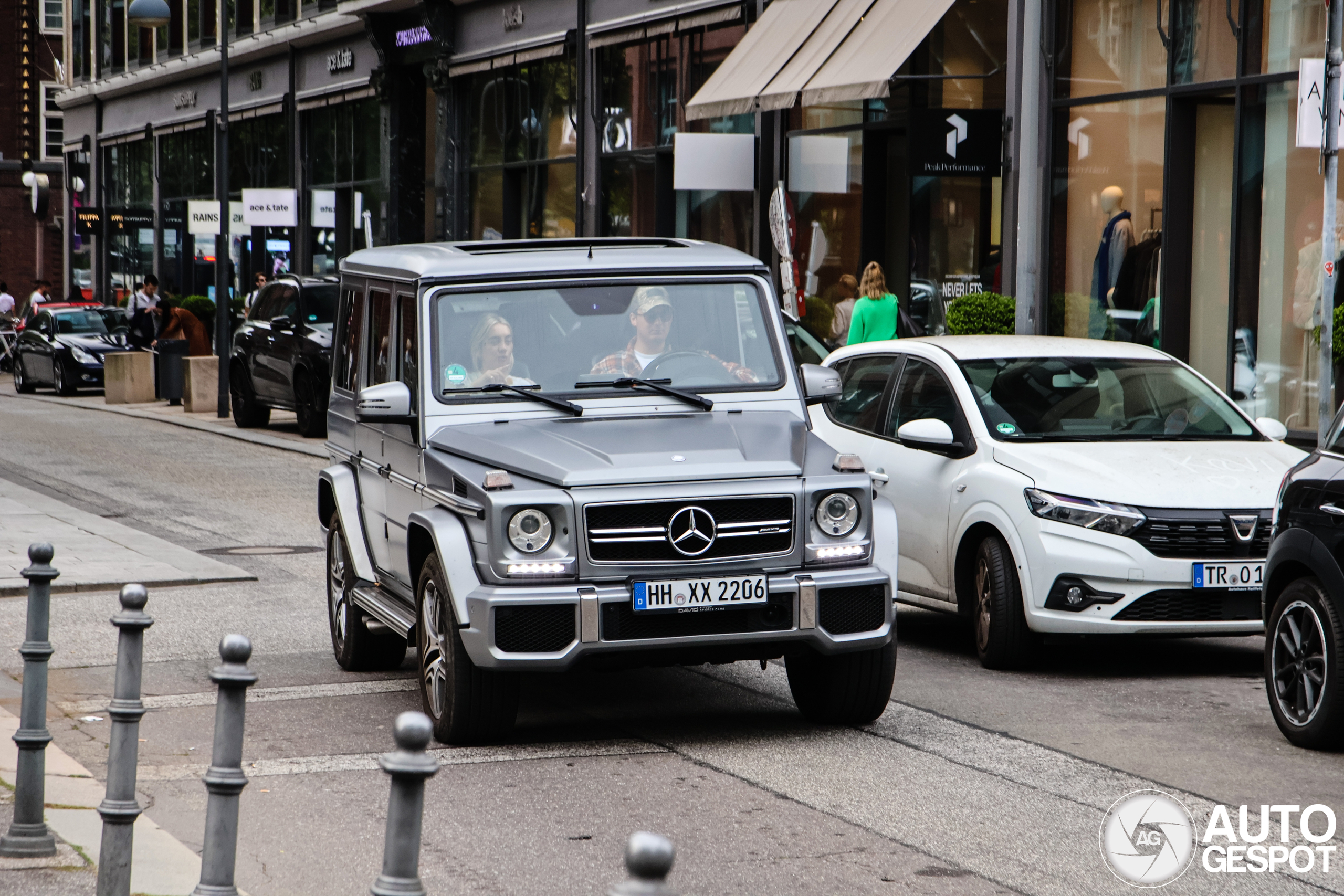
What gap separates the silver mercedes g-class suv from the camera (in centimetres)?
682

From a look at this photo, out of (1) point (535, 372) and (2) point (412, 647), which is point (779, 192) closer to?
(2) point (412, 647)

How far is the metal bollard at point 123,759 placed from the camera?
4.73m

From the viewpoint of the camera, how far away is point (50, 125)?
7844 centimetres

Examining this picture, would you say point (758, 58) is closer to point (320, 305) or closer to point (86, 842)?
point (320, 305)

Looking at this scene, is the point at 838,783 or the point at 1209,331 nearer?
the point at 838,783

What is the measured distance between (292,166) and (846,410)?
32.5 metres

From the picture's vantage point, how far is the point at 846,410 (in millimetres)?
10797

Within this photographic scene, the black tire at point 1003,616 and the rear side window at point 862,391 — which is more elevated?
the rear side window at point 862,391

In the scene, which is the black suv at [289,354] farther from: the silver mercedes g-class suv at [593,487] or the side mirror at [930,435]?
the silver mercedes g-class suv at [593,487]

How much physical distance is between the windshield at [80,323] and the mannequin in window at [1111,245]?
22265 millimetres

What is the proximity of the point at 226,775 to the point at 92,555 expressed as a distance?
9228 millimetres

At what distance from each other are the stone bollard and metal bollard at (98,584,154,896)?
2.67 m

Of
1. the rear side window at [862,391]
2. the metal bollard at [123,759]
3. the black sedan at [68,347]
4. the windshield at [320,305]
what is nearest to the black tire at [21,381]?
the black sedan at [68,347]

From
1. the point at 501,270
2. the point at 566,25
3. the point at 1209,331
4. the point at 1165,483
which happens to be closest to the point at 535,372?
the point at 501,270
